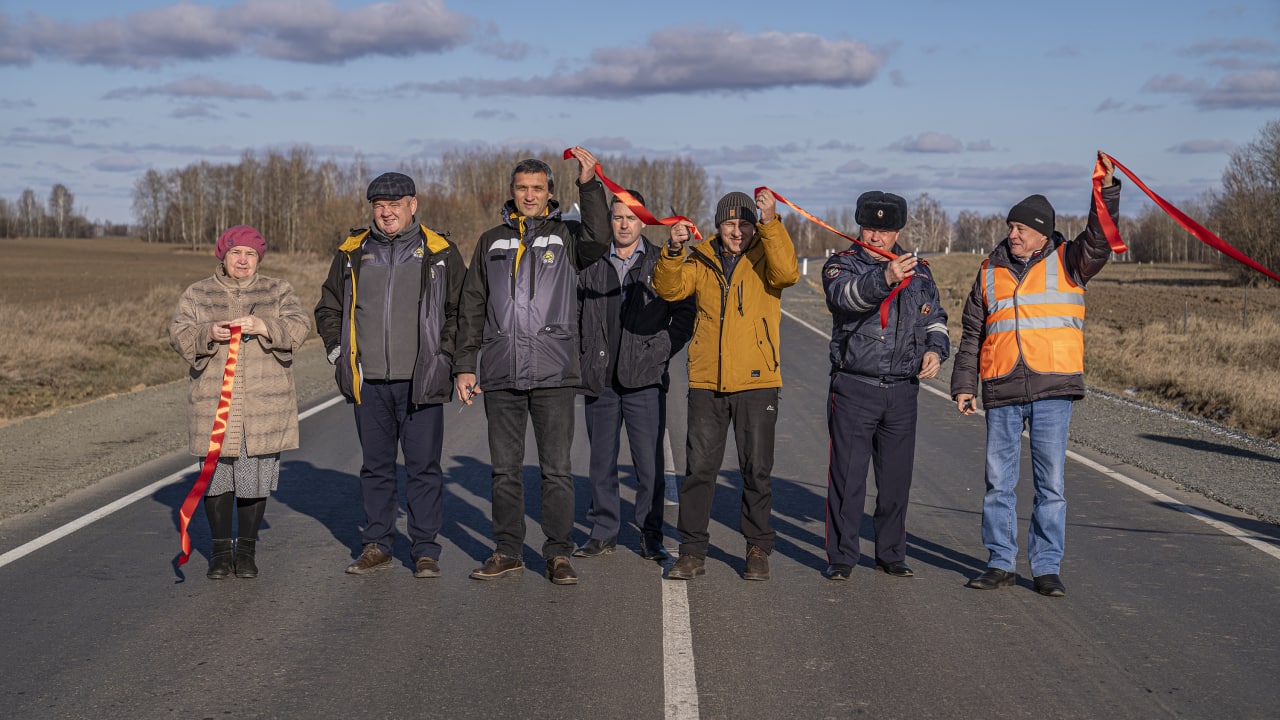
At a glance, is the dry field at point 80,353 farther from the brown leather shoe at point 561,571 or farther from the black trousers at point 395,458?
the brown leather shoe at point 561,571

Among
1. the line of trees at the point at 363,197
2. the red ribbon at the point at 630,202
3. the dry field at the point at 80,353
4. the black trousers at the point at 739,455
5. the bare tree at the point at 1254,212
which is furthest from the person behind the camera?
the line of trees at the point at 363,197

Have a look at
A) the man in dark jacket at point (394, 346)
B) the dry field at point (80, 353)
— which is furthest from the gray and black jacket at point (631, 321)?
the dry field at point (80, 353)

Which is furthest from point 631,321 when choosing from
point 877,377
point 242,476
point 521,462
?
point 242,476

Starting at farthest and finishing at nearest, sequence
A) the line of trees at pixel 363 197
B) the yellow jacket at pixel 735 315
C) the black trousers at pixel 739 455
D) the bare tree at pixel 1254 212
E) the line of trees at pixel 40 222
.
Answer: the line of trees at pixel 40 222 < the line of trees at pixel 363 197 < the bare tree at pixel 1254 212 < the black trousers at pixel 739 455 < the yellow jacket at pixel 735 315

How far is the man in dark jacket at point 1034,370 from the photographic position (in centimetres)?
610

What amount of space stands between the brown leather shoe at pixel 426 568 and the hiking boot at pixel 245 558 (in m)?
0.85

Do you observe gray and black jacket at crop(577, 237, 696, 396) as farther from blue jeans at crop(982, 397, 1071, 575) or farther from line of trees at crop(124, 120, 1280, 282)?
line of trees at crop(124, 120, 1280, 282)

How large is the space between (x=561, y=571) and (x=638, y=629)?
91 centimetres

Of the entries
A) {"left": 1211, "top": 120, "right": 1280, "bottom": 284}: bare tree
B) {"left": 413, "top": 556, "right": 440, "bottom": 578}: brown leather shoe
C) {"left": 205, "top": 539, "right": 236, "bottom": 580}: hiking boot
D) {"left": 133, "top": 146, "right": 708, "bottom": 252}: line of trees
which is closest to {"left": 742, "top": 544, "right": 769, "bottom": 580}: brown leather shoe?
{"left": 413, "top": 556, "right": 440, "bottom": 578}: brown leather shoe

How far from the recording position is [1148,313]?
36.5 m

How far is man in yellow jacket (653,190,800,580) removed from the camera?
6328mm

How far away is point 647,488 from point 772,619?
1.56 m

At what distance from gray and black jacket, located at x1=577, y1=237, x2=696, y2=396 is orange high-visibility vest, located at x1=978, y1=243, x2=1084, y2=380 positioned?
1.70 meters

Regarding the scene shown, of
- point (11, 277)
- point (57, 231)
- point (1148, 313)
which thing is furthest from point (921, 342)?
point (57, 231)
